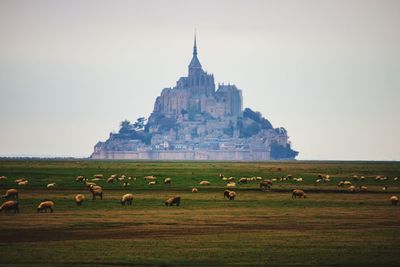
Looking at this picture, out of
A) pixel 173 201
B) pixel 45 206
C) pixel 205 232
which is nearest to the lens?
pixel 205 232

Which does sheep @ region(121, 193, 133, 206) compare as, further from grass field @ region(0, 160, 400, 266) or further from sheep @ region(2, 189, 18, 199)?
sheep @ region(2, 189, 18, 199)

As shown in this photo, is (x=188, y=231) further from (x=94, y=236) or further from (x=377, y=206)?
(x=377, y=206)

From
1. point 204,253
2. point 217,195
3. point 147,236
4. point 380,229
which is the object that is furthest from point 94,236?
point 217,195

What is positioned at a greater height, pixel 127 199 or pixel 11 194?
pixel 11 194

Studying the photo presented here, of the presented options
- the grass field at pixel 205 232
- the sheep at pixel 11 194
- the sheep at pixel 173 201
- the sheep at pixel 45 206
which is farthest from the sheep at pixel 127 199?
the sheep at pixel 11 194

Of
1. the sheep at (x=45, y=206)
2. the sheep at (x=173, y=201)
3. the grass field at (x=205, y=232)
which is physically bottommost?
the grass field at (x=205, y=232)

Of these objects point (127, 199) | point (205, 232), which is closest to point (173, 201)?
point (127, 199)

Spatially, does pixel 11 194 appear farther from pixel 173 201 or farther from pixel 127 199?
pixel 173 201

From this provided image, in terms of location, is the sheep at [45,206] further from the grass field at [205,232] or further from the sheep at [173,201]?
the sheep at [173,201]

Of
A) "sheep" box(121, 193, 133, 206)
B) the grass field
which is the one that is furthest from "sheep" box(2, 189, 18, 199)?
"sheep" box(121, 193, 133, 206)

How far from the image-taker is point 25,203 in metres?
49.0

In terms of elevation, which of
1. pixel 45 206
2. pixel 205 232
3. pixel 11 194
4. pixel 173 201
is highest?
pixel 11 194

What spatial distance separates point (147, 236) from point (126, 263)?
674 cm

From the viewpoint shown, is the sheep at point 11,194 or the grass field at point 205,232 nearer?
the grass field at point 205,232
